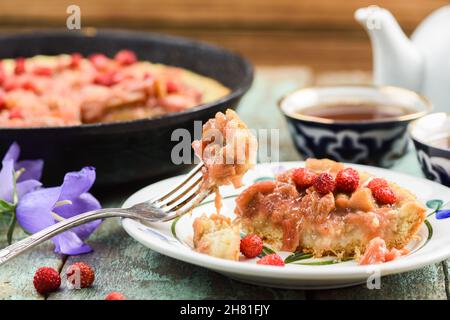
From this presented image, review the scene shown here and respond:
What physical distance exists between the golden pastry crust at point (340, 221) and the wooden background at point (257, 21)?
2732mm

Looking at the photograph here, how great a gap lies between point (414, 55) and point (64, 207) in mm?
1141

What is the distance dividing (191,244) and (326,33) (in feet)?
10.0

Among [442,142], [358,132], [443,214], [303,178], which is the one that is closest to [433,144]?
[442,142]

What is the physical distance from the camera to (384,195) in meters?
1.53

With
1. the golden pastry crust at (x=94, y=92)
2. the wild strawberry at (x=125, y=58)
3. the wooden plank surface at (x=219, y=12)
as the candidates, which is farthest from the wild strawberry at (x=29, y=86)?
the wooden plank surface at (x=219, y=12)

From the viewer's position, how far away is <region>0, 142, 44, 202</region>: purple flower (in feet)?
5.56

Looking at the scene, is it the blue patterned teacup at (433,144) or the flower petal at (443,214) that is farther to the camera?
the blue patterned teacup at (433,144)

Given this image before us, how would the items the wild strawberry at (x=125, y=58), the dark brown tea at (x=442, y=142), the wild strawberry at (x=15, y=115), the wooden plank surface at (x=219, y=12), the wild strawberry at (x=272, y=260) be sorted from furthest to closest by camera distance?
the wooden plank surface at (x=219, y=12), the wild strawberry at (x=125, y=58), the wild strawberry at (x=15, y=115), the dark brown tea at (x=442, y=142), the wild strawberry at (x=272, y=260)

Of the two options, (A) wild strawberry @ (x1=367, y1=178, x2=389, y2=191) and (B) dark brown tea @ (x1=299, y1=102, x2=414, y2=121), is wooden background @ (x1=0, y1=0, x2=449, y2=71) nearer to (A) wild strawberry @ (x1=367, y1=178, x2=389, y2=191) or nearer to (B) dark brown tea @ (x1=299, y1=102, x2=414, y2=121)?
(B) dark brown tea @ (x1=299, y1=102, x2=414, y2=121)

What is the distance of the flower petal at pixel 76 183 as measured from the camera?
1646 mm

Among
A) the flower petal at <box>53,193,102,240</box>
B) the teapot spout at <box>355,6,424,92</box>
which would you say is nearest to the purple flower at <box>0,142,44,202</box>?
the flower petal at <box>53,193,102,240</box>

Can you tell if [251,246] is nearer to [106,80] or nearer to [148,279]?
[148,279]

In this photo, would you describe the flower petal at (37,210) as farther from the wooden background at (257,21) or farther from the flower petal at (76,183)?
the wooden background at (257,21)

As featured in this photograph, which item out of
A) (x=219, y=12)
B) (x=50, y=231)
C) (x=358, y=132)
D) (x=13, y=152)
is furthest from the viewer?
(x=219, y=12)
